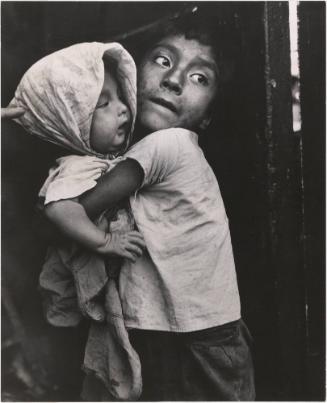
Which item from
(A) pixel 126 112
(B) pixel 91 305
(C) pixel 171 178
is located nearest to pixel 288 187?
(C) pixel 171 178

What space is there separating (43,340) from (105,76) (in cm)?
83

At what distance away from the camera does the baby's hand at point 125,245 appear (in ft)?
4.09

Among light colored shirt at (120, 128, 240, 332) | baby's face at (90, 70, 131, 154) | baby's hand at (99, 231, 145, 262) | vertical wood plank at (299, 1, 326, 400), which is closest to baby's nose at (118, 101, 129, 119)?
baby's face at (90, 70, 131, 154)

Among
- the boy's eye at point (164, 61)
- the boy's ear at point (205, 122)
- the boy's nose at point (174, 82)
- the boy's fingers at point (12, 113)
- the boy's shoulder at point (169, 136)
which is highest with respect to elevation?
the boy's eye at point (164, 61)

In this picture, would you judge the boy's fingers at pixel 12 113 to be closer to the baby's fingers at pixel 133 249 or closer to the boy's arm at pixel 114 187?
the boy's arm at pixel 114 187

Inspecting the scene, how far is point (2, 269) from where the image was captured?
1.50 meters

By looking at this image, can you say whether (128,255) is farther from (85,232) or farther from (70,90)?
(70,90)

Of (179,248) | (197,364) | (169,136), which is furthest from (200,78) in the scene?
(197,364)

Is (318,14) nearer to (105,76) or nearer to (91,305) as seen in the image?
(105,76)

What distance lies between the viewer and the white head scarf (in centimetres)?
123

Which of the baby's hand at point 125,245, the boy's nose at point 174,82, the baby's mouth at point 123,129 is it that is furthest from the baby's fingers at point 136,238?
the boy's nose at point 174,82

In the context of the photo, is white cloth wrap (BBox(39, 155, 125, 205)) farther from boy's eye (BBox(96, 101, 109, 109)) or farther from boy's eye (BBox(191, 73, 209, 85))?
boy's eye (BBox(191, 73, 209, 85))

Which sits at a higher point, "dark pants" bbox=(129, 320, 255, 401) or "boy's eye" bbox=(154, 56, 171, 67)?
"boy's eye" bbox=(154, 56, 171, 67)

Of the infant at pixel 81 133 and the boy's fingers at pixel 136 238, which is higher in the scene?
the infant at pixel 81 133
